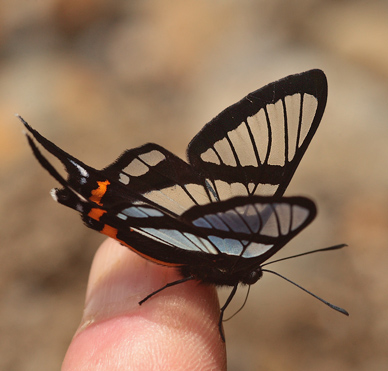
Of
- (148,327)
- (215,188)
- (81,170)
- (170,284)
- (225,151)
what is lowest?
Answer: (148,327)

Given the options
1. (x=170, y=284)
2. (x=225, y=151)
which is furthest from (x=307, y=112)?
(x=170, y=284)

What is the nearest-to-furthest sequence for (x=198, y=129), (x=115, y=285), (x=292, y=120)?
(x=292, y=120) < (x=115, y=285) < (x=198, y=129)

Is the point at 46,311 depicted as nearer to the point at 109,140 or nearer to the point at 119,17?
the point at 109,140

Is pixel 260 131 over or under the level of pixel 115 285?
over

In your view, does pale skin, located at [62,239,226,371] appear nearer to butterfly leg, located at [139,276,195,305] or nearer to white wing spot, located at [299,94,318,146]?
butterfly leg, located at [139,276,195,305]

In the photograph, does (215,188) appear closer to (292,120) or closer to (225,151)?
(225,151)

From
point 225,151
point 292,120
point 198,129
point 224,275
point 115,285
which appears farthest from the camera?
point 198,129

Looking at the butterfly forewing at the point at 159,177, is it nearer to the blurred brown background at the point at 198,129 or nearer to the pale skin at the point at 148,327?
the pale skin at the point at 148,327
